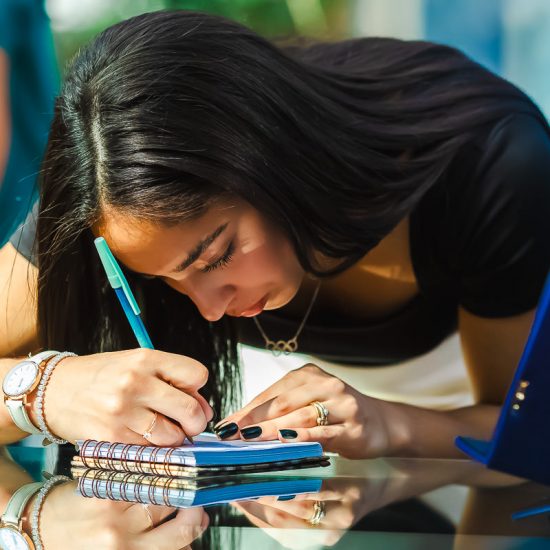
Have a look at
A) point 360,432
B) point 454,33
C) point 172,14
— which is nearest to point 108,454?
point 360,432

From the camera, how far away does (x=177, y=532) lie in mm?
615

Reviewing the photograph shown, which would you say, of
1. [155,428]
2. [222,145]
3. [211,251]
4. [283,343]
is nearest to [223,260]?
[211,251]

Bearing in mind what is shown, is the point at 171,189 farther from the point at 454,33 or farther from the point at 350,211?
the point at 454,33

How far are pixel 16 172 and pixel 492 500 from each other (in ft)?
3.70

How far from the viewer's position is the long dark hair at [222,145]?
954 mm

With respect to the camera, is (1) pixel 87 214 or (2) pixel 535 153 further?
(2) pixel 535 153

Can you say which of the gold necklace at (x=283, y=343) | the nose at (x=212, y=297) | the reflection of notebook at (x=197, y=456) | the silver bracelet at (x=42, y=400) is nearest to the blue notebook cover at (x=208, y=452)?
the reflection of notebook at (x=197, y=456)

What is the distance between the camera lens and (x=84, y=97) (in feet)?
3.25

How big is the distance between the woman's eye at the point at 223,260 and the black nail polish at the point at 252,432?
0.66 ft

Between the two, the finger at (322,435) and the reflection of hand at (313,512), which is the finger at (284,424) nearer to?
the finger at (322,435)

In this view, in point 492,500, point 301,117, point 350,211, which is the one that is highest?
point 301,117

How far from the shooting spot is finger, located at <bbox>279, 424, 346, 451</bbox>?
0.88 m

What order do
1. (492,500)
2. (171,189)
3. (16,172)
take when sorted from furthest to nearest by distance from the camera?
(16,172)
(171,189)
(492,500)

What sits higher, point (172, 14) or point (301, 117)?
point (172, 14)
